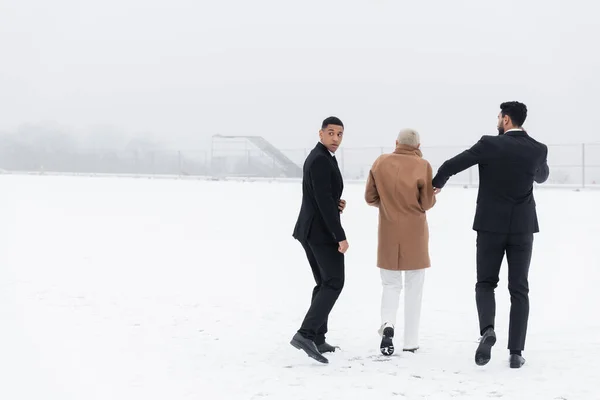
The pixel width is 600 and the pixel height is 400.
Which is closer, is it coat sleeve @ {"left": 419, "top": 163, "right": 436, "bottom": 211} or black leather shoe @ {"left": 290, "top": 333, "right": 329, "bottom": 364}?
black leather shoe @ {"left": 290, "top": 333, "right": 329, "bottom": 364}

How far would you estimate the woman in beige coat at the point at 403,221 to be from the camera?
216 inches

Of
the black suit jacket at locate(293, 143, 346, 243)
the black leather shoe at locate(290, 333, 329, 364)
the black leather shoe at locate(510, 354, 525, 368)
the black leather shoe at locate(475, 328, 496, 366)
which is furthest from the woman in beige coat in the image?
the black leather shoe at locate(510, 354, 525, 368)

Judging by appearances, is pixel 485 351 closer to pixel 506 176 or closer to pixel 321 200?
pixel 506 176

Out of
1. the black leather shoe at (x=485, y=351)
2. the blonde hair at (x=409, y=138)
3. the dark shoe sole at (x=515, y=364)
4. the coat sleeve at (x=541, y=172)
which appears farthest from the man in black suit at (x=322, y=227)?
the coat sleeve at (x=541, y=172)

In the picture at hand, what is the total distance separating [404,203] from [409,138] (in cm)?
53

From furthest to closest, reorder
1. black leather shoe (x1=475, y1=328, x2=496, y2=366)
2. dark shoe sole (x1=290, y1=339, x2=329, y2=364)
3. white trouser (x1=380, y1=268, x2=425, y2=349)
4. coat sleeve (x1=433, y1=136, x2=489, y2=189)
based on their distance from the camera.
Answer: white trouser (x1=380, y1=268, x2=425, y2=349), dark shoe sole (x1=290, y1=339, x2=329, y2=364), coat sleeve (x1=433, y1=136, x2=489, y2=189), black leather shoe (x1=475, y1=328, x2=496, y2=366)

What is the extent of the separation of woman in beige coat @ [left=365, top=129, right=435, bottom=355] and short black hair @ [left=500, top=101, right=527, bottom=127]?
29.3 inches

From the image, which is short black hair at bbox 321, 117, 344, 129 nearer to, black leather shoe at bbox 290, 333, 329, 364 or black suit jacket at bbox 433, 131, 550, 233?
black suit jacket at bbox 433, 131, 550, 233

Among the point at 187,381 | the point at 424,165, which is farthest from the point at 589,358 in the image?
the point at 187,381

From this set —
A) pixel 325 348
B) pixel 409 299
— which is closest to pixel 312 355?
pixel 325 348

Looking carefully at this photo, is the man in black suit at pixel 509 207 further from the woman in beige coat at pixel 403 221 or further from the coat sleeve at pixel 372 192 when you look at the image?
the coat sleeve at pixel 372 192

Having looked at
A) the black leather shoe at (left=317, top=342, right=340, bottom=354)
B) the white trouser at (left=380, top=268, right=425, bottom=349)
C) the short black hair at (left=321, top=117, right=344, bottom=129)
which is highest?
the short black hair at (left=321, top=117, right=344, bottom=129)

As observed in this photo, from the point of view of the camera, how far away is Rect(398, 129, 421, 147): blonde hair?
218 inches

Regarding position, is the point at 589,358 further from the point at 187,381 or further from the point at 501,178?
the point at 187,381
